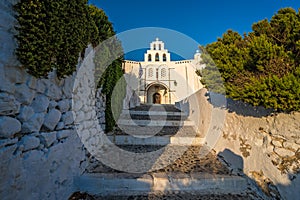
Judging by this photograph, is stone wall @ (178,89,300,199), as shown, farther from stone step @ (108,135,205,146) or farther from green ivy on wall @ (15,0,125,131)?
green ivy on wall @ (15,0,125,131)

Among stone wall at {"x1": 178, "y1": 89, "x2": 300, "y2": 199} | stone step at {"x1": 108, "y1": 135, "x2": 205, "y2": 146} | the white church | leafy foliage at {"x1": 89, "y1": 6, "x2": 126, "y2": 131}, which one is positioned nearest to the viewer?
stone wall at {"x1": 178, "y1": 89, "x2": 300, "y2": 199}

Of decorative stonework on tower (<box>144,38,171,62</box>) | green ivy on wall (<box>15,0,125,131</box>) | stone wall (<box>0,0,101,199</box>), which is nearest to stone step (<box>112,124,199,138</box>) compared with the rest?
stone wall (<box>0,0,101,199</box>)

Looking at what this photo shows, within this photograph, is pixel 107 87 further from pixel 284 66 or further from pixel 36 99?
pixel 284 66

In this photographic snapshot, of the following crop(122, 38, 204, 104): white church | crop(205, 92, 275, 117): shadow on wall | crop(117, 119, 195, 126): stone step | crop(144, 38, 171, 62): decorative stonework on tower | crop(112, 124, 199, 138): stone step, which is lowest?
crop(112, 124, 199, 138): stone step

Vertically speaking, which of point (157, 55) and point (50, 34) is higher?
point (157, 55)

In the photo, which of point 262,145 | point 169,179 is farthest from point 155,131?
point 262,145

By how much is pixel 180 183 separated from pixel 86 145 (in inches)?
62.3

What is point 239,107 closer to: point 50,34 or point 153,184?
point 153,184

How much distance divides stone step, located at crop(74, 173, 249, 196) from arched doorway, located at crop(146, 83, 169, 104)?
1770cm

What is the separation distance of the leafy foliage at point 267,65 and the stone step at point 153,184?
3.92 feet

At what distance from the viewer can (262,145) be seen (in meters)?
2.05

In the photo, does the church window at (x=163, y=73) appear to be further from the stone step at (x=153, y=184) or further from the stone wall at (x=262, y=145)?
the stone step at (x=153, y=184)

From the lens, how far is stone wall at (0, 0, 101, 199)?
112 centimetres

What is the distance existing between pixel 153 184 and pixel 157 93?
65.1 ft
